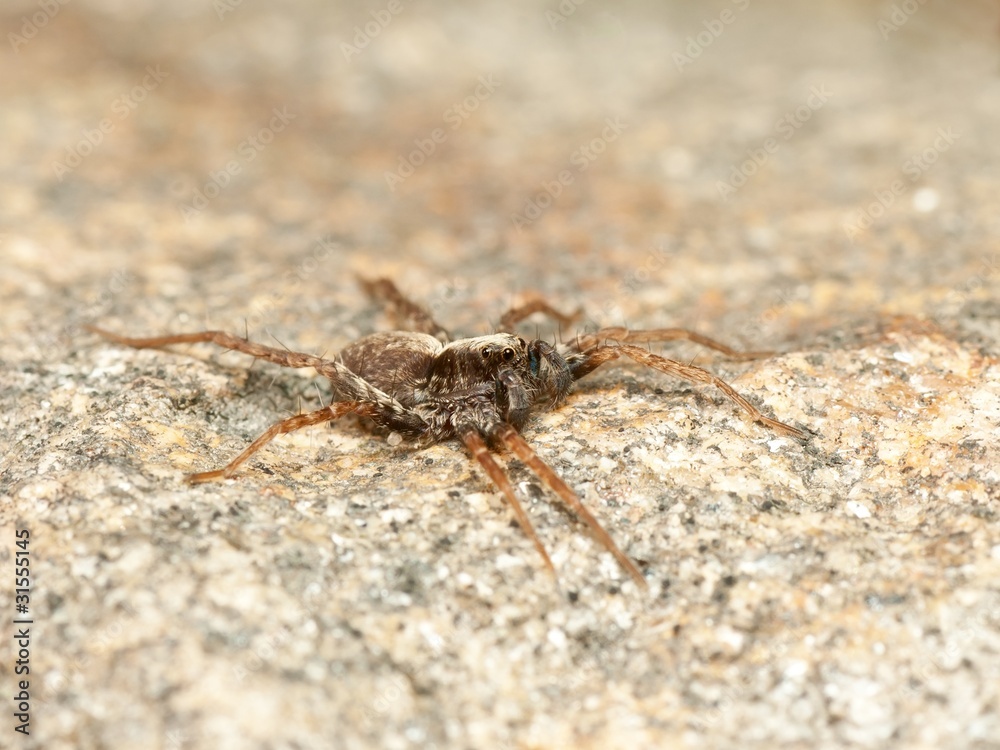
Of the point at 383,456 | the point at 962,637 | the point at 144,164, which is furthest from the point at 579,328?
the point at 144,164

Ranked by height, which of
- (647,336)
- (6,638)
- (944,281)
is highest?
(944,281)

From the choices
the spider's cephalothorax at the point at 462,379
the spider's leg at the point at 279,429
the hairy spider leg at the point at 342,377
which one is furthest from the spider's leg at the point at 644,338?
the spider's leg at the point at 279,429

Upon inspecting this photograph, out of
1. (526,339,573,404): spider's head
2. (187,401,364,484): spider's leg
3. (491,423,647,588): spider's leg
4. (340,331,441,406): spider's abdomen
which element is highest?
(340,331,441,406): spider's abdomen

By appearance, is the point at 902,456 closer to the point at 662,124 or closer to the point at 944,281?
the point at 944,281

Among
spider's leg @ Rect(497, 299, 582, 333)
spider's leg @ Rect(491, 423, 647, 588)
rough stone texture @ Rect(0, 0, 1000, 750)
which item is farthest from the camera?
spider's leg @ Rect(497, 299, 582, 333)

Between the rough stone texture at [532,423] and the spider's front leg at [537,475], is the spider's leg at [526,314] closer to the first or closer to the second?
the rough stone texture at [532,423]

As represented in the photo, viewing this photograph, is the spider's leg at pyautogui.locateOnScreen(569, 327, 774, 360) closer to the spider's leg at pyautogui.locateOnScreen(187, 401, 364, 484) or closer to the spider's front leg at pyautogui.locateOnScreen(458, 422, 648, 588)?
the spider's front leg at pyautogui.locateOnScreen(458, 422, 648, 588)

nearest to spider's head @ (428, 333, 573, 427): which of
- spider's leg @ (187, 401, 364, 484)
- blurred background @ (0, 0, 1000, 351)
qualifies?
spider's leg @ (187, 401, 364, 484)
